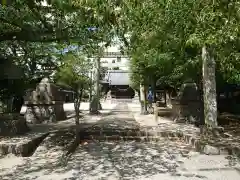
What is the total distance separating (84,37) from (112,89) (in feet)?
138

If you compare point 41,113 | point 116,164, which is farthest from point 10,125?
point 116,164

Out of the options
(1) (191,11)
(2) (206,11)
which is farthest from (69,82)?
(2) (206,11)

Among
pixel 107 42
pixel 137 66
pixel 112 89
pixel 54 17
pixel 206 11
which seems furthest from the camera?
pixel 112 89

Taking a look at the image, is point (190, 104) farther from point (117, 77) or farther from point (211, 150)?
point (117, 77)

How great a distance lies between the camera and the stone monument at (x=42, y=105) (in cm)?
1719

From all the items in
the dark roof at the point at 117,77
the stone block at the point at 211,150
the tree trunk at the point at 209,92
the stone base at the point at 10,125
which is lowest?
the stone block at the point at 211,150

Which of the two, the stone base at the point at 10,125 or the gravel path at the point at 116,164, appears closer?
the gravel path at the point at 116,164

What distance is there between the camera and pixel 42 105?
17.3 m

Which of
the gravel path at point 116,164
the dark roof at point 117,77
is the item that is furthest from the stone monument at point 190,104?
the dark roof at point 117,77

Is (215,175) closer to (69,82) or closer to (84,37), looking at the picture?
(84,37)

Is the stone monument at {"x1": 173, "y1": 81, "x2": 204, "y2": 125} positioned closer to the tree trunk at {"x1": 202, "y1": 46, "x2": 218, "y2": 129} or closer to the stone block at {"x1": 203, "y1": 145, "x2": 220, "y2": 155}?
the tree trunk at {"x1": 202, "y1": 46, "x2": 218, "y2": 129}

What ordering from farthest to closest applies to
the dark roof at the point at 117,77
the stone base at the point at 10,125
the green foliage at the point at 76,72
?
the dark roof at the point at 117,77 → the green foliage at the point at 76,72 → the stone base at the point at 10,125

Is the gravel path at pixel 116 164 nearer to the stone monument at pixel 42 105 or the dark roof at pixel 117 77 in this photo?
the stone monument at pixel 42 105

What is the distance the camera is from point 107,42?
12766mm
